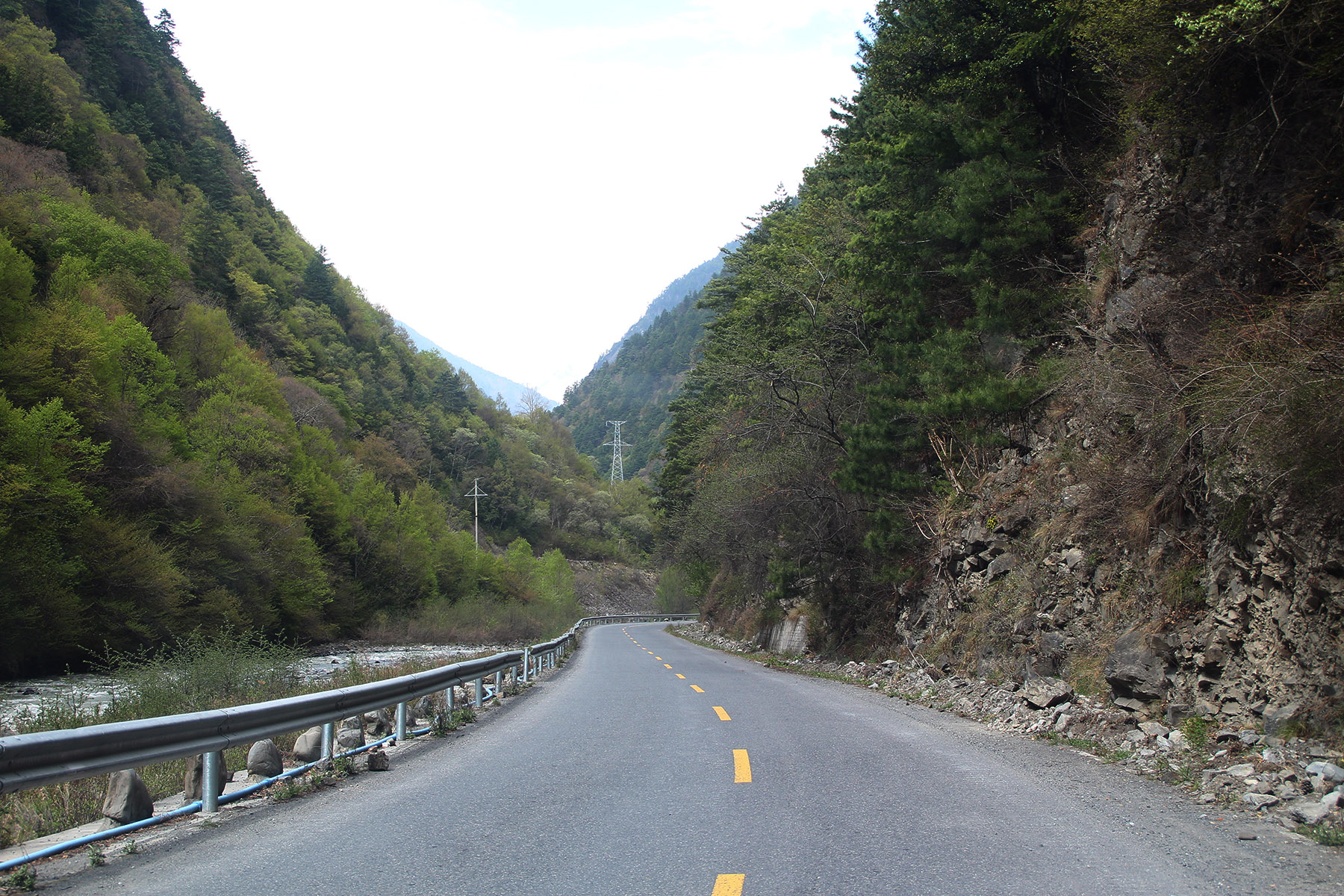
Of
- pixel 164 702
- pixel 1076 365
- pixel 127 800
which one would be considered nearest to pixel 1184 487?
pixel 1076 365

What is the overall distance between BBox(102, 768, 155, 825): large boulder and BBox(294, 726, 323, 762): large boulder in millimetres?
2671

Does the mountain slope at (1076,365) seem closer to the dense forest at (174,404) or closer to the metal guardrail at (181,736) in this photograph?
the metal guardrail at (181,736)

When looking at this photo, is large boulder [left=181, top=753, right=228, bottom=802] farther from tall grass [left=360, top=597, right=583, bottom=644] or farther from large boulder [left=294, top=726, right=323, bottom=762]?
tall grass [left=360, top=597, right=583, bottom=644]

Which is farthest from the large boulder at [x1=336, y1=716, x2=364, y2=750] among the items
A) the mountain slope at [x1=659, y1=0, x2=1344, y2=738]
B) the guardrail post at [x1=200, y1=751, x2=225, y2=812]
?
the mountain slope at [x1=659, y1=0, x2=1344, y2=738]

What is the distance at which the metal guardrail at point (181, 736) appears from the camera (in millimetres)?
4375

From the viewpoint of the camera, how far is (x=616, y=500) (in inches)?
5561

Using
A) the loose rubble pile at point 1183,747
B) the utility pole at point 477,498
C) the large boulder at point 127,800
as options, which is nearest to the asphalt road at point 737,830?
the loose rubble pile at point 1183,747

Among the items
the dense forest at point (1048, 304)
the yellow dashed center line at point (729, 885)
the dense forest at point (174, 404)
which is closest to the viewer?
the yellow dashed center line at point (729, 885)

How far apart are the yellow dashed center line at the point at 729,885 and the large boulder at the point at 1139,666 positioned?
6557 mm

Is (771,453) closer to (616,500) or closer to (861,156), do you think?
(861,156)

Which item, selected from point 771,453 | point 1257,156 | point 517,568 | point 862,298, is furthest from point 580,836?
point 517,568

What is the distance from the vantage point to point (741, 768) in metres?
7.38

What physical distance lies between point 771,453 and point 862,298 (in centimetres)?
598

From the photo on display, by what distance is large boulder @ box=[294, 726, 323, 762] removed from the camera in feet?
27.5
